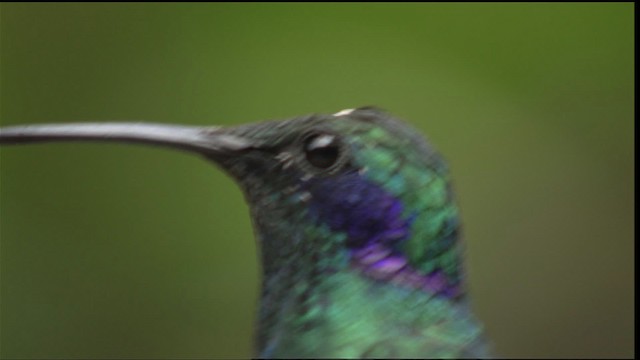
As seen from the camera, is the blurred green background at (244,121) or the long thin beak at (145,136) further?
the blurred green background at (244,121)

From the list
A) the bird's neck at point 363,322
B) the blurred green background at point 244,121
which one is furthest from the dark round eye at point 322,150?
the blurred green background at point 244,121

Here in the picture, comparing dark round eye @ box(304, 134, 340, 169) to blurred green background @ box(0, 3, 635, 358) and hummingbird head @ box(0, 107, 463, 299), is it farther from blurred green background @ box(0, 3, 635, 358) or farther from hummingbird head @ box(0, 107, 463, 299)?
blurred green background @ box(0, 3, 635, 358)

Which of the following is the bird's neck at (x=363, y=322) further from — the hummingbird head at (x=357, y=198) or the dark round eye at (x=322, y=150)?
the dark round eye at (x=322, y=150)

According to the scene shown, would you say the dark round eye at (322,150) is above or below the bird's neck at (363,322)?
above

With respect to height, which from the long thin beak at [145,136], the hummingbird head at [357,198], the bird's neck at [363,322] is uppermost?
the long thin beak at [145,136]

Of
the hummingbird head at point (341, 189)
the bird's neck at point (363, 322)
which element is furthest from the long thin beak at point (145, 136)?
the bird's neck at point (363, 322)

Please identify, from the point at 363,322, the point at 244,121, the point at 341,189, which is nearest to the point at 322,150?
the point at 341,189
